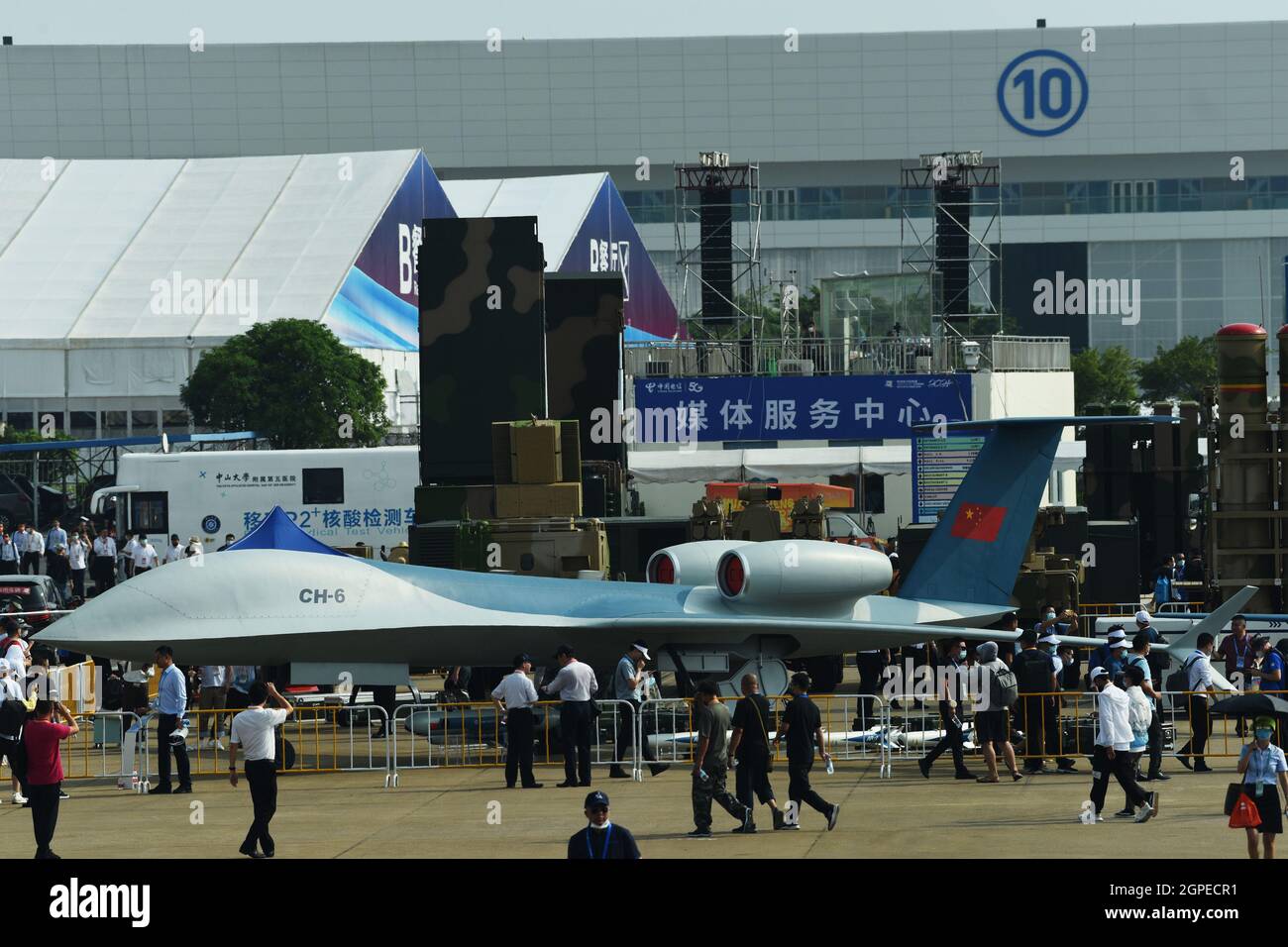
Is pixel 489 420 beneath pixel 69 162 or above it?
beneath

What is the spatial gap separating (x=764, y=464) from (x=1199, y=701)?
2027cm

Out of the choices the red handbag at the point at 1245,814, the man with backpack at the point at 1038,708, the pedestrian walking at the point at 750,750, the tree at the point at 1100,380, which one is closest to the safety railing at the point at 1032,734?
the man with backpack at the point at 1038,708

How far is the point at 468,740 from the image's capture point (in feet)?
64.6

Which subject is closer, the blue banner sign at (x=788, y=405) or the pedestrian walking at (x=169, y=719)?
the pedestrian walking at (x=169, y=719)

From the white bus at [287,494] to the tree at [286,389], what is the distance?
964 centimetres

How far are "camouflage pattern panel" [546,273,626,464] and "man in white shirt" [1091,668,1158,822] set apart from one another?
1791 cm

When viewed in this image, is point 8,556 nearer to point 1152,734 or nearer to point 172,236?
point 172,236

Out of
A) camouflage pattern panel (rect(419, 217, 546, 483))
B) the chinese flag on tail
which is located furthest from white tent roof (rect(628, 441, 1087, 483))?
the chinese flag on tail

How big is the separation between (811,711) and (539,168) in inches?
3669

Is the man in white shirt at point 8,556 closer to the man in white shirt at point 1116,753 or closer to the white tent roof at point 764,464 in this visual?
the white tent roof at point 764,464

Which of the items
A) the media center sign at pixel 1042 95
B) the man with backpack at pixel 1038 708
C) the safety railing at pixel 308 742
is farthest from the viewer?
the media center sign at pixel 1042 95

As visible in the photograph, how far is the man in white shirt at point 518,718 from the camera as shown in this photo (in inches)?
648
